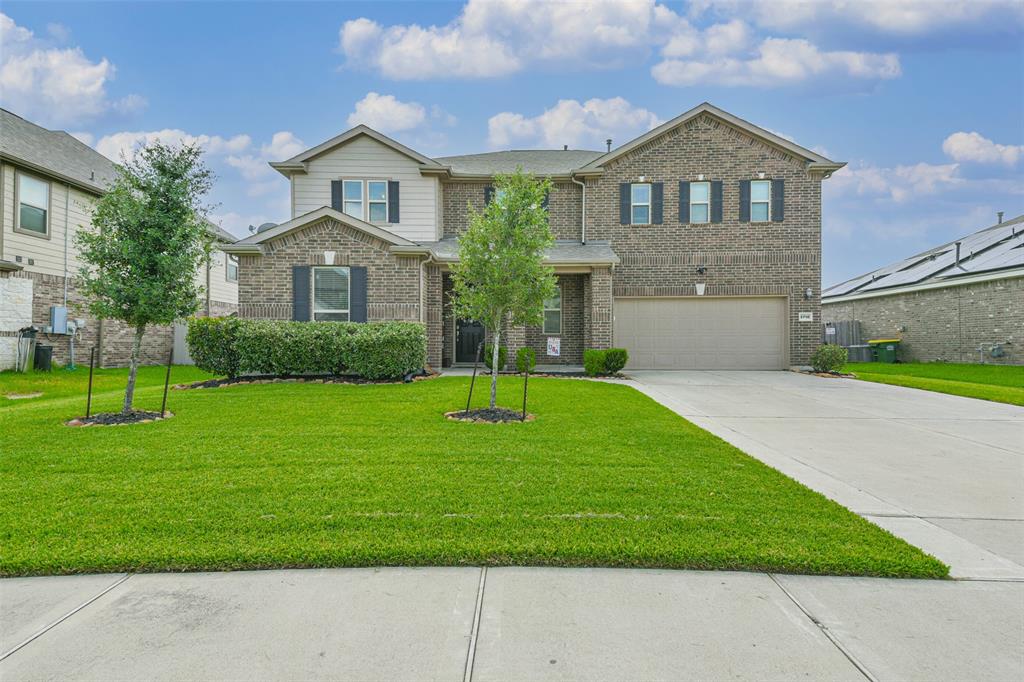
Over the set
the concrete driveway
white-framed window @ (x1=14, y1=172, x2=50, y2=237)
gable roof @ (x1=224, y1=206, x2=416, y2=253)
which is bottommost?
the concrete driveway

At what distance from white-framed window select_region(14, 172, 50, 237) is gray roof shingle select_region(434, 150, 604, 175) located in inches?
440

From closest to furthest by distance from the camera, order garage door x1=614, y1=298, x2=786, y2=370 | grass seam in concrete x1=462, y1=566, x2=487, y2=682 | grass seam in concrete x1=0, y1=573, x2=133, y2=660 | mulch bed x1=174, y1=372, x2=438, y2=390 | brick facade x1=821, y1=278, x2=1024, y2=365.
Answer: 1. grass seam in concrete x1=462, y1=566, x2=487, y2=682
2. grass seam in concrete x1=0, y1=573, x2=133, y2=660
3. mulch bed x1=174, y1=372, x2=438, y2=390
4. garage door x1=614, y1=298, x2=786, y2=370
5. brick facade x1=821, y1=278, x2=1024, y2=365

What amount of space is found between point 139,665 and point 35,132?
21.1 m

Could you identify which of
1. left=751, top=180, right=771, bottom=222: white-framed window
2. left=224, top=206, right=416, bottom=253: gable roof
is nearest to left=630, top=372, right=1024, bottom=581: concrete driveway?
left=751, top=180, right=771, bottom=222: white-framed window

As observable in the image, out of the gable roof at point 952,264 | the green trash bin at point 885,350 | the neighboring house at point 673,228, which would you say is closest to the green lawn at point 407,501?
the neighboring house at point 673,228

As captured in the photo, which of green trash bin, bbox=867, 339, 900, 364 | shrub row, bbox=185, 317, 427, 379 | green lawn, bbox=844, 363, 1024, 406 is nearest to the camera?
green lawn, bbox=844, 363, 1024, 406

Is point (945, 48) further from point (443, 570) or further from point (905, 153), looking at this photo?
point (443, 570)

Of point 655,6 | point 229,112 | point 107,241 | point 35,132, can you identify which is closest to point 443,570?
point 107,241

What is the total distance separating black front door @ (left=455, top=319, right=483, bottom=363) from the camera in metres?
16.7

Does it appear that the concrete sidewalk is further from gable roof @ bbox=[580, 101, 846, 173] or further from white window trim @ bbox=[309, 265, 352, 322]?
gable roof @ bbox=[580, 101, 846, 173]

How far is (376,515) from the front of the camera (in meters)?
3.81

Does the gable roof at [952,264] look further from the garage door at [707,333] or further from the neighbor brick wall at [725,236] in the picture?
the garage door at [707,333]

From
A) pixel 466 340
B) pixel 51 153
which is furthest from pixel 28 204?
pixel 466 340

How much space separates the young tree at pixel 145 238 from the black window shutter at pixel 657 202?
12.7 metres
